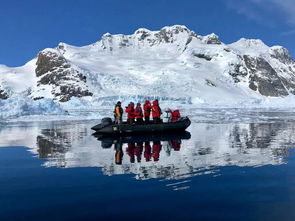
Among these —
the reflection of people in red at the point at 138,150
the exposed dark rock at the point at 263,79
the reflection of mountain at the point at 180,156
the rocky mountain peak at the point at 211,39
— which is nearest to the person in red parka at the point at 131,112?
the reflection of mountain at the point at 180,156

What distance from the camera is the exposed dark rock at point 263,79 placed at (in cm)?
14650

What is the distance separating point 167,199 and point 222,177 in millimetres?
2065

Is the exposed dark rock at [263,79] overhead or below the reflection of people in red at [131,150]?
overhead

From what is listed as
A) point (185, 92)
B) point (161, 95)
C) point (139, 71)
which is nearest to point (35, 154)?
point (161, 95)

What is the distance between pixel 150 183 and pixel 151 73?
10484cm

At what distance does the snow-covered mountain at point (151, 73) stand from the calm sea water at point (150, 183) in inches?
2682

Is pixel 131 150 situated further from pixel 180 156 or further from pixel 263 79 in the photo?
pixel 263 79

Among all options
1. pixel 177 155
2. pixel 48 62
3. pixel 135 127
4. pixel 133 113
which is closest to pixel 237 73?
pixel 48 62

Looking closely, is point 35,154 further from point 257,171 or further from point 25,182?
point 257,171

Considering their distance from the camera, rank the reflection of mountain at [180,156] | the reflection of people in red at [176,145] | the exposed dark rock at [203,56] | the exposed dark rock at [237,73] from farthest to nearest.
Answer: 1. the exposed dark rock at [203,56]
2. the exposed dark rock at [237,73]
3. the reflection of people in red at [176,145]
4. the reflection of mountain at [180,156]

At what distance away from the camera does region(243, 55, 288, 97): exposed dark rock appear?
146500 millimetres

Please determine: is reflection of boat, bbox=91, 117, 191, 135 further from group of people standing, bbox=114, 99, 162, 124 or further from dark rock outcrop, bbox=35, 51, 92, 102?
dark rock outcrop, bbox=35, 51, 92, 102

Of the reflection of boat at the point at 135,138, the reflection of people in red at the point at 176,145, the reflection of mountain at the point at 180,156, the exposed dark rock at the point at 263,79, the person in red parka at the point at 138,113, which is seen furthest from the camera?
the exposed dark rock at the point at 263,79

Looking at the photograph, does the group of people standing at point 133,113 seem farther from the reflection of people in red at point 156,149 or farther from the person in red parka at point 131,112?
the reflection of people in red at point 156,149
